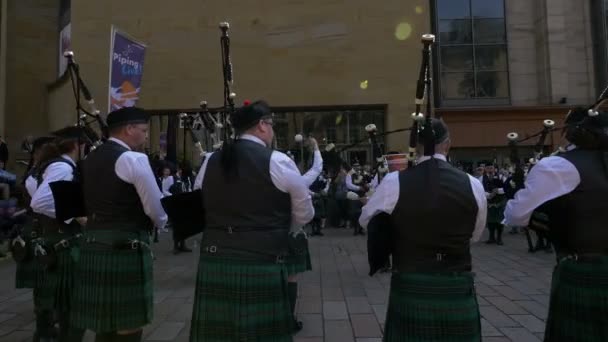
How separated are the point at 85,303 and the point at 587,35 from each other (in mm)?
17475

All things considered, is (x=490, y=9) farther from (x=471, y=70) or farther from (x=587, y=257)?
(x=587, y=257)

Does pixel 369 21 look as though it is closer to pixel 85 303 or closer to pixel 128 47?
pixel 128 47

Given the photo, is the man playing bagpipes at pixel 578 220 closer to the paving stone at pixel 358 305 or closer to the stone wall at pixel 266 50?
the paving stone at pixel 358 305

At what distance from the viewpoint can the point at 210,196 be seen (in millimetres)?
2385

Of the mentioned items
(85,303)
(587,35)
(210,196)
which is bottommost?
(85,303)

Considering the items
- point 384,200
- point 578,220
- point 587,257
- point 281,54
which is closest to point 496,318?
point 587,257

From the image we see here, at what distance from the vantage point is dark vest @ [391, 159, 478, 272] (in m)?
2.16

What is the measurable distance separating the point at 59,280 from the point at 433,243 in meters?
2.74

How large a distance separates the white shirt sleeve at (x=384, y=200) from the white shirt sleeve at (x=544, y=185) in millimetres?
722

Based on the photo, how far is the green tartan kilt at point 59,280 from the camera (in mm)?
3455

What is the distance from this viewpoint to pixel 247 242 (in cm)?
231

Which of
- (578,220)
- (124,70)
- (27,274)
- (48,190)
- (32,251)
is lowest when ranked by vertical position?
(27,274)

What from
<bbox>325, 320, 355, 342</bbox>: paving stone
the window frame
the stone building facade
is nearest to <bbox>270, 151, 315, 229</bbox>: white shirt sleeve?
<bbox>325, 320, 355, 342</bbox>: paving stone

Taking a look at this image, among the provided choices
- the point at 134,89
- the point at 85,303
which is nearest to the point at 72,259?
the point at 85,303
